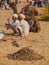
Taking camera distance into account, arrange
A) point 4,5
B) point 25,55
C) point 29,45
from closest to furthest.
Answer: point 25,55
point 29,45
point 4,5

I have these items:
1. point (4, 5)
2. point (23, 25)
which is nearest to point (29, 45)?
point (23, 25)

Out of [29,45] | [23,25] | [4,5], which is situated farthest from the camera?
[4,5]

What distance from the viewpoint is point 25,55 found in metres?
8.70

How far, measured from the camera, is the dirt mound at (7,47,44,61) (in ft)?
28.3

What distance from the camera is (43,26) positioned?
1373 centimetres

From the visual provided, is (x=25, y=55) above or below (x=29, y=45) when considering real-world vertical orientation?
above

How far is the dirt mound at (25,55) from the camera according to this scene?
8.62m

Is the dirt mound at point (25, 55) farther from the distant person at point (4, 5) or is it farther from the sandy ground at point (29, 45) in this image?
the distant person at point (4, 5)

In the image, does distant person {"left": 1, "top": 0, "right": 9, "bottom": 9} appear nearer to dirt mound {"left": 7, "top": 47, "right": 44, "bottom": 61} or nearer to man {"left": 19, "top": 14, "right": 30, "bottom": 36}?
man {"left": 19, "top": 14, "right": 30, "bottom": 36}

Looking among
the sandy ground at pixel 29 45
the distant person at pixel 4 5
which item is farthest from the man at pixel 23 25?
the distant person at pixel 4 5

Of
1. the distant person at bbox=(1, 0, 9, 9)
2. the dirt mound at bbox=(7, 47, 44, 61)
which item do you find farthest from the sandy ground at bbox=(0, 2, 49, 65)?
the distant person at bbox=(1, 0, 9, 9)

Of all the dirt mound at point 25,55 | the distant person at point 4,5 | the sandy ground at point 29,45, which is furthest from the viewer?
the distant person at point 4,5

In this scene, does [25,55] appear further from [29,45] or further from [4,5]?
[4,5]

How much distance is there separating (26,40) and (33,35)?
93 centimetres
